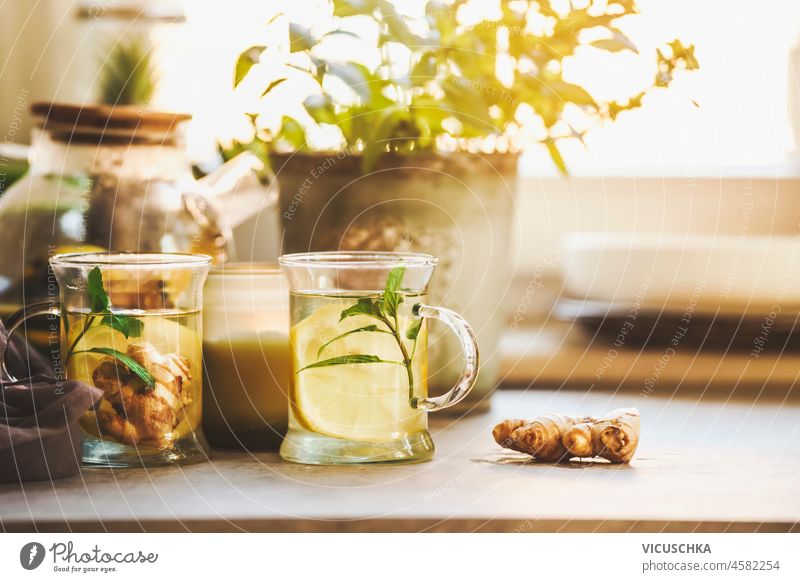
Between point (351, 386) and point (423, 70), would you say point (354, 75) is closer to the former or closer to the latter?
point (423, 70)

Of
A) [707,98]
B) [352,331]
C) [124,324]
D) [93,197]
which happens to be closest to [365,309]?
[352,331]

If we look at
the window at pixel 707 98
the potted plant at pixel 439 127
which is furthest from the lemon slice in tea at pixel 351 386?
the window at pixel 707 98

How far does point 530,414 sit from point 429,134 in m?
0.18

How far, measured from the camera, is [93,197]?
54 cm

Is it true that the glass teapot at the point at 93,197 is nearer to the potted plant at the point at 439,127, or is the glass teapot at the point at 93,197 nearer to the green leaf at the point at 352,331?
the potted plant at the point at 439,127

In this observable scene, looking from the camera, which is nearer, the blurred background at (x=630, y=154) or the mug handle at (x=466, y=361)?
the mug handle at (x=466, y=361)

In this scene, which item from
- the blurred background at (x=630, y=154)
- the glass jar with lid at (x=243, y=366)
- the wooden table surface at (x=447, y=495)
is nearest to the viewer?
the wooden table surface at (x=447, y=495)

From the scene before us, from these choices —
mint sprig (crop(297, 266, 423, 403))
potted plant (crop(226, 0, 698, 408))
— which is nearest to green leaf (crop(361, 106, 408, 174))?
potted plant (crop(226, 0, 698, 408))

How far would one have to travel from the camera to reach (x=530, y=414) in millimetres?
542

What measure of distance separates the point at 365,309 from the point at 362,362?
0.02 metres

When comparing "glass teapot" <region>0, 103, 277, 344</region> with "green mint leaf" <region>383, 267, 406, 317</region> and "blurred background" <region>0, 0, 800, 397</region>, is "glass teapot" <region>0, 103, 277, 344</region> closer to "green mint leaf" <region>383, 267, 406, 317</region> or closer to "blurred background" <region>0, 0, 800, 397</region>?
"blurred background" <region>0, 0, 800, 397</region>

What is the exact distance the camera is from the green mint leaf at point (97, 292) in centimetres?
42
